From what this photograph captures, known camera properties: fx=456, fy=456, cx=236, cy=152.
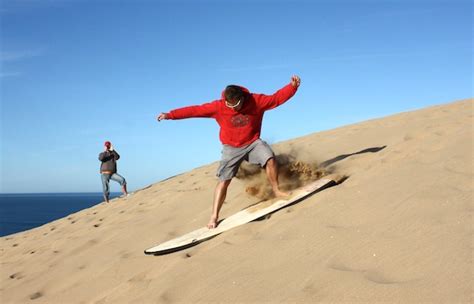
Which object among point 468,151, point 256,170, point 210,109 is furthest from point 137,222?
point 468,151

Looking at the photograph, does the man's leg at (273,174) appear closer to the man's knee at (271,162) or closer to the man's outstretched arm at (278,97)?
the man's knee at (271,162)

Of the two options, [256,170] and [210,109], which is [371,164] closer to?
[256,170]

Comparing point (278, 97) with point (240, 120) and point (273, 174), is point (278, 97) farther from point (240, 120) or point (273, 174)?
point (273, 174)

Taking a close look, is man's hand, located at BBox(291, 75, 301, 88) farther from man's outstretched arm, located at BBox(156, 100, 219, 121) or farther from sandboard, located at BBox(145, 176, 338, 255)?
sandboard, located at BBox(145, 176, 338, 255)

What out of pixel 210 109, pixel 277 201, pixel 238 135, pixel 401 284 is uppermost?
pixel 210 109

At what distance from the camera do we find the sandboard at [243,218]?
442cm

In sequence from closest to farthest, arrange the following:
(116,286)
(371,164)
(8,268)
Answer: (116,286) → (371,164) → (8,268)

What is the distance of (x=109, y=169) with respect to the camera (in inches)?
456

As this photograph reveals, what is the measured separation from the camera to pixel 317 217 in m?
3.97

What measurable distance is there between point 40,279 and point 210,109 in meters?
2.65

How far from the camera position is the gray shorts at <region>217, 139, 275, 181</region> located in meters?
4.93

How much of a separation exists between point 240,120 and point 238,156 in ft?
1.29

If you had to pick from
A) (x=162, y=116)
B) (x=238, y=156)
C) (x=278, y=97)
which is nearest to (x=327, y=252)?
(x=238, y=156)

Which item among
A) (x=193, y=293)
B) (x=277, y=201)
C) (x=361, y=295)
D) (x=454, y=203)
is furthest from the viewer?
(x=277, y=201)
